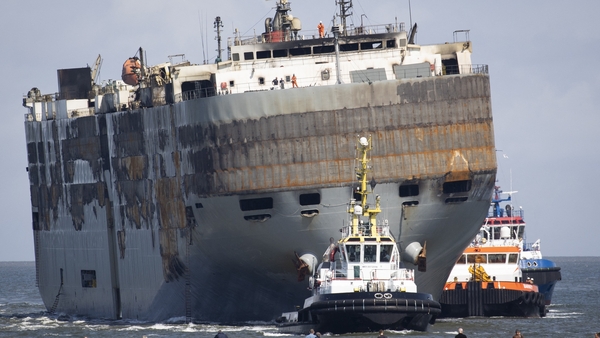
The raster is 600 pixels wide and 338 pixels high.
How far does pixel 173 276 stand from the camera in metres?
68.9

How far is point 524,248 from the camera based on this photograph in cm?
9612

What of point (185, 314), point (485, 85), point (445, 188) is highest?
point (485, 85)

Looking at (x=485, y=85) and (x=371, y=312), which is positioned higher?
(x=485, y=85)

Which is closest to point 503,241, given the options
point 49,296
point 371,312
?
point 49,296

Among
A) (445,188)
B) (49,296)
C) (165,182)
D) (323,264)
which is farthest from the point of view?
(49,296)

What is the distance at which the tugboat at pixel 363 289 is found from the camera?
5197 cm

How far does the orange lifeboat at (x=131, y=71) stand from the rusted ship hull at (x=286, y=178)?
9.43m

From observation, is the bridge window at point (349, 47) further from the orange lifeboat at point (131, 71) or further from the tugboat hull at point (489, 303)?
the orange lifeboat at point (131, 71)

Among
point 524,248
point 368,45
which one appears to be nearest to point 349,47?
point 368,45

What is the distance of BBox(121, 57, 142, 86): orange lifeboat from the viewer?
80.2m

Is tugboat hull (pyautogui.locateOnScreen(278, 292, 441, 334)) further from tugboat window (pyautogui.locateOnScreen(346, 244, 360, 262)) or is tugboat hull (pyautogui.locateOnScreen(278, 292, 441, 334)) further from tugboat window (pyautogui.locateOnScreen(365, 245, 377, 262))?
tugboat window (pyautogui.locateOnScreen(365, 245, 377, 262))

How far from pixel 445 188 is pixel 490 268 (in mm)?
18960

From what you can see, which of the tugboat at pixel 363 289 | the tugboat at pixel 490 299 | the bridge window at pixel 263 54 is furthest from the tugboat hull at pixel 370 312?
the tugboat at pixel 490 299

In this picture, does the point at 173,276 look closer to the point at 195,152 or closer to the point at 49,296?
the point at 195,152
